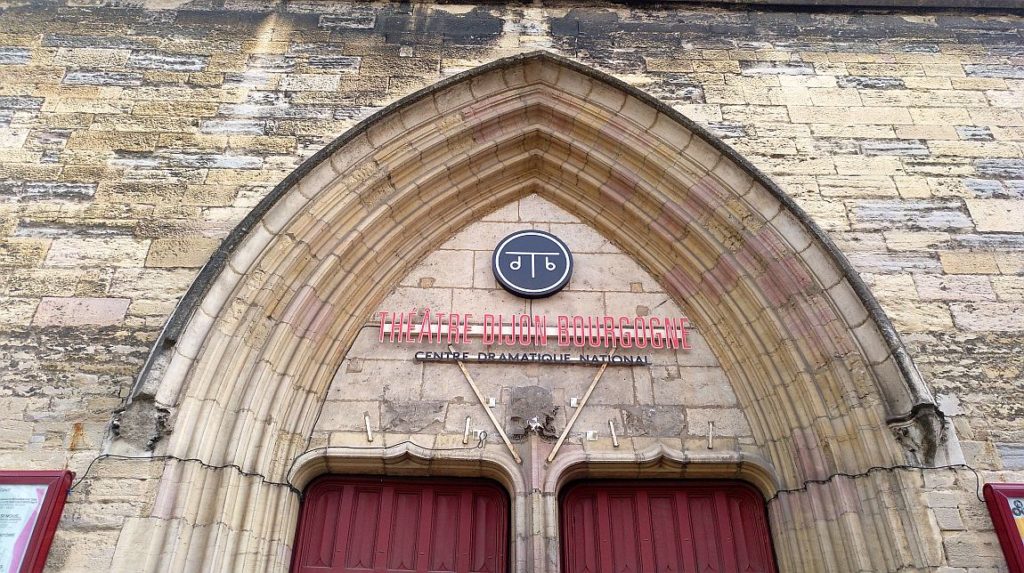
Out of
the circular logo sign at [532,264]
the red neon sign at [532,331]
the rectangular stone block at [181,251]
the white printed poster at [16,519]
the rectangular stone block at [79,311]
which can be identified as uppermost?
the circular logo sign at [532,264]

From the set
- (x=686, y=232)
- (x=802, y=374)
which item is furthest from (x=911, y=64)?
(x=802, y=374)

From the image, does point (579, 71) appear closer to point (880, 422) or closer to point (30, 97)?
point (880, 422)

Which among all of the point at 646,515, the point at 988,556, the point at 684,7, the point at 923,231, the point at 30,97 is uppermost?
the point at 684,7

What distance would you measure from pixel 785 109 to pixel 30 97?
583cm

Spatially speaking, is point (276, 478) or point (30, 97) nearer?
point (276, 478)

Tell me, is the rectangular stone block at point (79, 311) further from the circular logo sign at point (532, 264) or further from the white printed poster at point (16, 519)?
the circular logo sign at point (532, 264)

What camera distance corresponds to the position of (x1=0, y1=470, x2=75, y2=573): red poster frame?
11.1 feet

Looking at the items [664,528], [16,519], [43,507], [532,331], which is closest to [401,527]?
[532,331]

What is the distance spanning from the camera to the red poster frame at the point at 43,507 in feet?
11.1

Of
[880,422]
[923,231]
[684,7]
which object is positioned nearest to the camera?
[880,422]

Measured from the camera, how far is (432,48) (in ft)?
18.5

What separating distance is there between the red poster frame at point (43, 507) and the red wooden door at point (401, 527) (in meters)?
1.33

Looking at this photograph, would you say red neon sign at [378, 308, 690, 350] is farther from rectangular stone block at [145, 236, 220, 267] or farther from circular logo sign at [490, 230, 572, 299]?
rectangular stone block at [145, 236, 220, 267]

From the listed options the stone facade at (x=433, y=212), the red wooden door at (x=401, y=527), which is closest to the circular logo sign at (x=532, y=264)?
the stone facade at (x=433, y=212)
